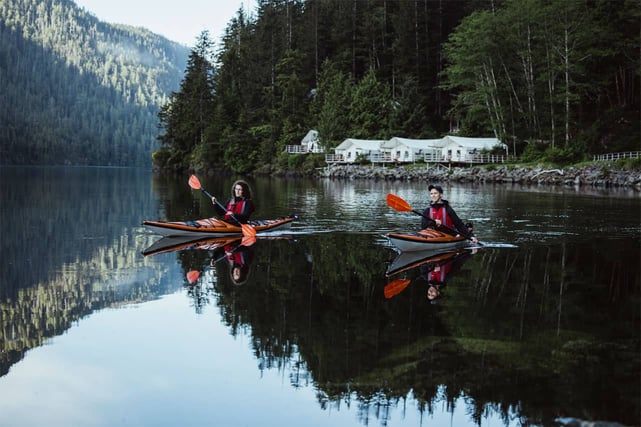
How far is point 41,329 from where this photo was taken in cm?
973

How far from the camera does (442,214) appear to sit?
1694cm

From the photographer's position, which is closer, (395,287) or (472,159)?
(395,287)

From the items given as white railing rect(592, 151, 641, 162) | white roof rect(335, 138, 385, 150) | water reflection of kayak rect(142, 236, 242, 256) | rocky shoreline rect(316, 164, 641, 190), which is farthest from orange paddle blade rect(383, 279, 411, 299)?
white roof rect(335, 138, 385, 150)

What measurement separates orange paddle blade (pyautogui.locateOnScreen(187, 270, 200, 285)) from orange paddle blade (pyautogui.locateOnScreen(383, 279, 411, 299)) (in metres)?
3.70

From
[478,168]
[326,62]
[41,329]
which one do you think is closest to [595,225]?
[41,329]

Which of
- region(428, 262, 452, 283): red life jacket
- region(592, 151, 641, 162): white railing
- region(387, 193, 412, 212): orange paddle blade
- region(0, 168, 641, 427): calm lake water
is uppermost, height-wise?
region(592, 151, 641, 162): white railing

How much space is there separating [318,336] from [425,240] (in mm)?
7733

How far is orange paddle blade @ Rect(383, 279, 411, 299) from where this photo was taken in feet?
39.7

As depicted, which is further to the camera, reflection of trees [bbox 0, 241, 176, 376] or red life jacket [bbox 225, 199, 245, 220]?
red life jacket [bbox 225, 199, 245, 220]

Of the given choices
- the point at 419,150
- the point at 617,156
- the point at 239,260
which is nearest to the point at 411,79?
→ the point at 419,150

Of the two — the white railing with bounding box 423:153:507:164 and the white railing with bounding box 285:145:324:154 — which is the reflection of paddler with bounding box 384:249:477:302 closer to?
the white railing with bounding box 423:153:507:164

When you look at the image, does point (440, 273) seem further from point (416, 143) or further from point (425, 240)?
point (416, 143)

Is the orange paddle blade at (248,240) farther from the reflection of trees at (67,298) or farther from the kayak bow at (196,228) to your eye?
the reflection of trees at (67,298)

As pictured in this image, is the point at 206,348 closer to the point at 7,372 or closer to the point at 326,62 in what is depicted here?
the point at 7,372
